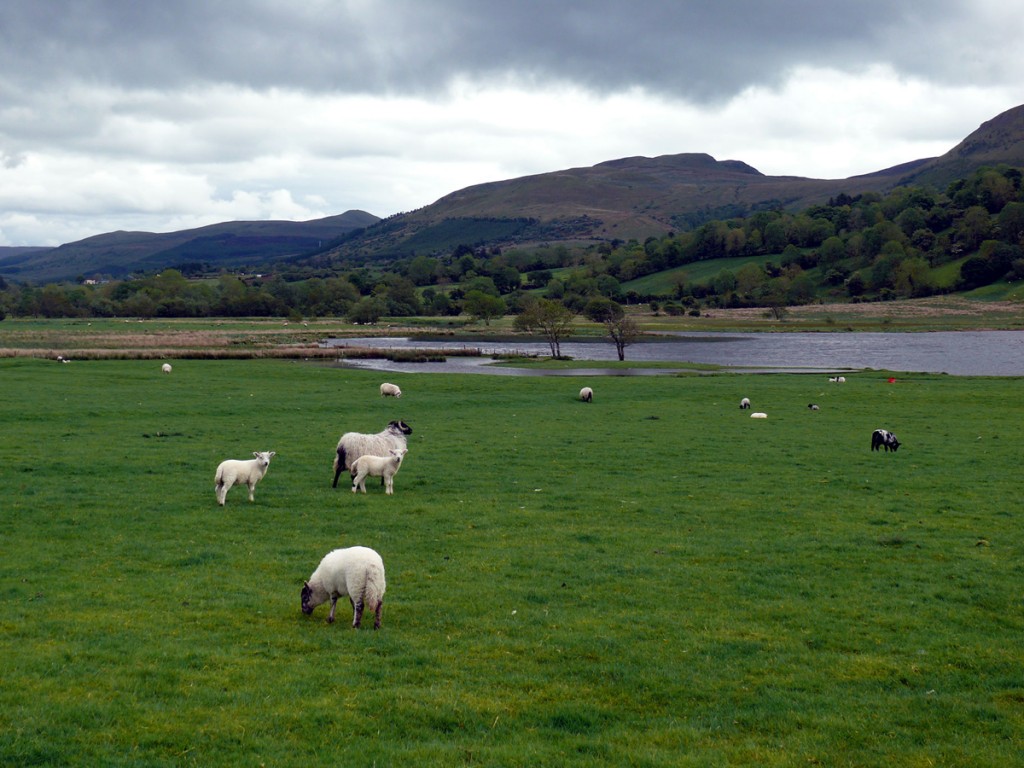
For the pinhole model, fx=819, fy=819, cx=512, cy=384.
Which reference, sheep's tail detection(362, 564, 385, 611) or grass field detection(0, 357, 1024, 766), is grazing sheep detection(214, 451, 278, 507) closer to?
grass field detection(0, 357, 1024, 766)

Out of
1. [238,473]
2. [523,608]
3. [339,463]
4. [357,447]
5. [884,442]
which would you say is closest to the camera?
[523,608]

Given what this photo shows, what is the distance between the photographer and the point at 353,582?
11.3 meters

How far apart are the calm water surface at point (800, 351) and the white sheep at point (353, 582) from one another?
5387 centimetres

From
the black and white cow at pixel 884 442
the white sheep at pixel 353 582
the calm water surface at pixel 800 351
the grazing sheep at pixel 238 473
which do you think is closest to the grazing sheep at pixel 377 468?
the grazing sheep at pixel 238 473

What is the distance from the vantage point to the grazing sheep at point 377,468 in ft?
66.3

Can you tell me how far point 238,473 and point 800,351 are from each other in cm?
8749

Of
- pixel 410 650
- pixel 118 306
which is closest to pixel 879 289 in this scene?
pixel 118 306

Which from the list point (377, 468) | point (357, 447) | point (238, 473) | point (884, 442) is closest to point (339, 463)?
point (357, 447)

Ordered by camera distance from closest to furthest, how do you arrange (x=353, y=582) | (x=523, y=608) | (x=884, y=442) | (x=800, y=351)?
(x=353, y=582)
(x=523, y=608)
(x=884, y=442)
(x=800, y=351)

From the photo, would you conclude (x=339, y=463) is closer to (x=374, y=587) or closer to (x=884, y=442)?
(x=374, y=587)

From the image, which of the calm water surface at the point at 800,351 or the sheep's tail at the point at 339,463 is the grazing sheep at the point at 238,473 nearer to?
the sheep's tail at the point at 339,463

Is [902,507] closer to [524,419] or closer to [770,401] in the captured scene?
[524,419]

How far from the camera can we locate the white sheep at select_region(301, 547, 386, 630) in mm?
11359

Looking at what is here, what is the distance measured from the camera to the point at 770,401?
43.8 meters
